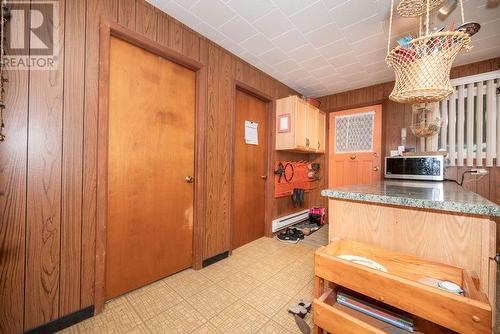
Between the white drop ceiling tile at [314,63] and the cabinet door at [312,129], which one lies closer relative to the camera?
the white drop ceiling tile at [314,63]

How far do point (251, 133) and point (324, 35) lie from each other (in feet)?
4.57

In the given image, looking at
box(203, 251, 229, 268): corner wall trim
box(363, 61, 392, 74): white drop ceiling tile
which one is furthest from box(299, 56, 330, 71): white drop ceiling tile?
box(203, 251, 229, 268): corner wall trim

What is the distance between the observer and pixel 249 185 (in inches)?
112

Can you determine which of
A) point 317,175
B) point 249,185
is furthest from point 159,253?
point 317,175

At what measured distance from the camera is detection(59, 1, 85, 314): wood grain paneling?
130 cm

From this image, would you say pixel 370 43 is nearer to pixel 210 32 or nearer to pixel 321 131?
pixel 321 131

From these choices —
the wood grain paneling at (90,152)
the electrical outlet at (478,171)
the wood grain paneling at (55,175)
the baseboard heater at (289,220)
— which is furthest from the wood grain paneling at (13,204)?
the electrical outlet at (478,171)

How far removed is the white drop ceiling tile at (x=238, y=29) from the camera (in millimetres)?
1908

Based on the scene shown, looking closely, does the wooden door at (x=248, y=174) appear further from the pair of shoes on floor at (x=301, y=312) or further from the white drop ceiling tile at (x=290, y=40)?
the pair of shoes on floor at (x=301, y=312)

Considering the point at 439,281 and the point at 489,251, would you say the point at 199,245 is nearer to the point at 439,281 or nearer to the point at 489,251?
the point at 439,281

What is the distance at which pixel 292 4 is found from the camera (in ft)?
5.58

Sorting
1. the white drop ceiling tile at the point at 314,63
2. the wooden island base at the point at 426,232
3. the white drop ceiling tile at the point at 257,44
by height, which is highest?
the white drop ceiling tile at the point at 314,63

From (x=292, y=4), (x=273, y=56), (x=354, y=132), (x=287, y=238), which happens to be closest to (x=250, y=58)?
(x=273, y=56)

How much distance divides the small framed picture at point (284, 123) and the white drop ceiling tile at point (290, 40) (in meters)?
0.92
